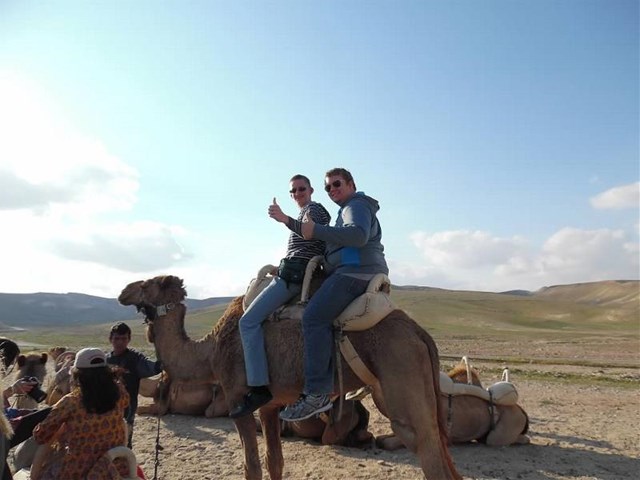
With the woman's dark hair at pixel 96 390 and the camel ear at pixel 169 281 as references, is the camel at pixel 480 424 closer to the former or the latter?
the camel ear at pixel 169 281

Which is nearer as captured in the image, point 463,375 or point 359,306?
point 359,306

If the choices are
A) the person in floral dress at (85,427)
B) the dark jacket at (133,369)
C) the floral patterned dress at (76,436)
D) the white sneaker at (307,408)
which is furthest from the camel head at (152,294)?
the floral patterned dress at (76,436)

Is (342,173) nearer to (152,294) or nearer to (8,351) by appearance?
(152,294)

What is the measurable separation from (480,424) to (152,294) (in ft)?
20.4

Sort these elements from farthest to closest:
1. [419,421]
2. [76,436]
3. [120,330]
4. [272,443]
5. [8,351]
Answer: [120,330] → [8,351] → [272,443] → [419,421] → [76,436]

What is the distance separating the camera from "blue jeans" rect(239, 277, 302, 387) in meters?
5.71

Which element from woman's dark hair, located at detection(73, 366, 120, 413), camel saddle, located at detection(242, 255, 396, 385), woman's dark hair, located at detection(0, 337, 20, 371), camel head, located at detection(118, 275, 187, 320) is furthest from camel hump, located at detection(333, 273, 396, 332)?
woman's dark hair, located at detection(0, 337, 20, 371)

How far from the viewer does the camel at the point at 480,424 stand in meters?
9.27

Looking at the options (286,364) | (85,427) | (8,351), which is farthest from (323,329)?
(8,351)

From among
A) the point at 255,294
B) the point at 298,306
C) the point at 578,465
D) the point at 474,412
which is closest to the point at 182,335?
the point at 255,294

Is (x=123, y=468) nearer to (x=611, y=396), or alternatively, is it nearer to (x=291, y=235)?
(x=291, y=235)

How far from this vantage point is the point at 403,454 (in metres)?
8.87

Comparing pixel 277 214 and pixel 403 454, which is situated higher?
pixel 277 214

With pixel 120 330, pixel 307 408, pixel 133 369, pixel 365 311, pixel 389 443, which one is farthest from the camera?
pixel 389 443
